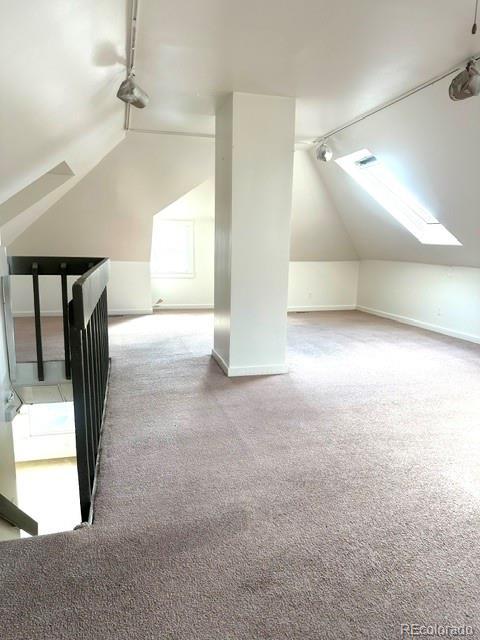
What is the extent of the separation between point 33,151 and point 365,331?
4.55 metres

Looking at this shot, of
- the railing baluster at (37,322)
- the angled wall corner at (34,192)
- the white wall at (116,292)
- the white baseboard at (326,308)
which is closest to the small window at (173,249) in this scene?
the white wall at (116,292)

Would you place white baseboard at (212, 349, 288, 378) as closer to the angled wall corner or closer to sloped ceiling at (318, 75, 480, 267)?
sloped ceiling at (318, 75, 480, 267)

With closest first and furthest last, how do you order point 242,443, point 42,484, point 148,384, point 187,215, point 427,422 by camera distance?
1. point 242,443
2. point 427,422
3. point 148,384
4. point 42,484
5. point 187,215

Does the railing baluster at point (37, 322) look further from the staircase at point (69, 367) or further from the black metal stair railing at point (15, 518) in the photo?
the black metal stair railing at point (15, 518)

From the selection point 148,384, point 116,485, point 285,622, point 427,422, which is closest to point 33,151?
point 148,384

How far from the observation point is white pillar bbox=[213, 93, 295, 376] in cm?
350

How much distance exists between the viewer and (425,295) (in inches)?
239

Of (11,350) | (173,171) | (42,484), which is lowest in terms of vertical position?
(42,484)

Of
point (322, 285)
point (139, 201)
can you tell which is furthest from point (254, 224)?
point (322, 285)

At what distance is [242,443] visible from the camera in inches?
99.7

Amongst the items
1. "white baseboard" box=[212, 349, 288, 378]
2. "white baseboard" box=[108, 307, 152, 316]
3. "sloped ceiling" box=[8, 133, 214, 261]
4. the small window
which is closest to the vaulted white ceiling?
"sloped ceiling" box=[8, 133, 214, 261]

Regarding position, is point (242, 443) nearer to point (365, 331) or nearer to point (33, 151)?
point (33, 151)

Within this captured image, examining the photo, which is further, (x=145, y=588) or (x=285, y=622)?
(x=145, y=588)

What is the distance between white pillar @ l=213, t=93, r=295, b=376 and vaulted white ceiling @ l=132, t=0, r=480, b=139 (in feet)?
0.69
